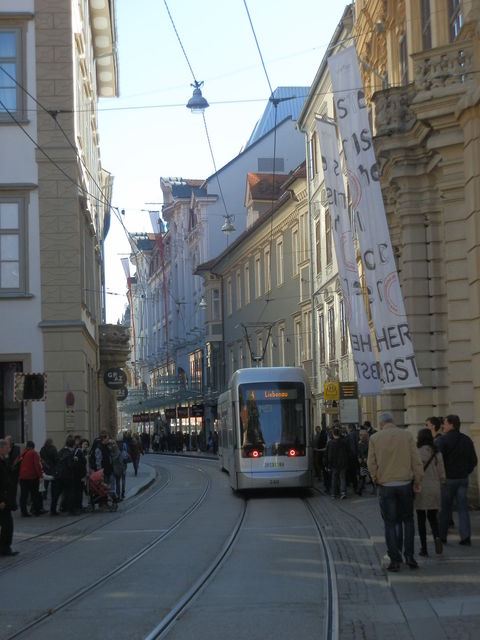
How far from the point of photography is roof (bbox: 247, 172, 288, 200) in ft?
211

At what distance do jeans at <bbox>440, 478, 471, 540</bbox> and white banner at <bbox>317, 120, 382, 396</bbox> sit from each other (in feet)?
26.2

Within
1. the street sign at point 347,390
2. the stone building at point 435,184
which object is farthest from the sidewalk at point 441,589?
the street sign at point 347,390

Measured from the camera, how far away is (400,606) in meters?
10.5

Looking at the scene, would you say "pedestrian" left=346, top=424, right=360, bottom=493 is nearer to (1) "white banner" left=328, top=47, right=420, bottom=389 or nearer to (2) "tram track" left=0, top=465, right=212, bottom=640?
(2) "tram track" left=0, top=465, right=212, bottom=640

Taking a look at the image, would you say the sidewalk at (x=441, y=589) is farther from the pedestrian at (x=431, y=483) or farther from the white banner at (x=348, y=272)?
the white banner at (x=348, y=272)

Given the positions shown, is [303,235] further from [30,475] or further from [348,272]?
[30,475]

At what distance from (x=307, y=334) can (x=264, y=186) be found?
1551 cm

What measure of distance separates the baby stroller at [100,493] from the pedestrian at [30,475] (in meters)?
1.30

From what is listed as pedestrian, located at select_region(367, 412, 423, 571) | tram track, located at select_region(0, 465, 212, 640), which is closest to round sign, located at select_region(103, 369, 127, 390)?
tram track, located at select_region(0, 465, 212, 640)

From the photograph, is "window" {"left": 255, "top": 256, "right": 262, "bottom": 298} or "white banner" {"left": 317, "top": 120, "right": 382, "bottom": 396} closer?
"white banner" {"left": 317, "top": 120, "right": 382, "bottom": 396}

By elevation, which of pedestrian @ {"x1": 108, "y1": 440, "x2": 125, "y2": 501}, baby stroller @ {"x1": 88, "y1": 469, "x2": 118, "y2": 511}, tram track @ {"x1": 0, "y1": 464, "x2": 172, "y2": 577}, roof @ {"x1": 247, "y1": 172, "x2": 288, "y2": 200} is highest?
roof @ {"x1": 247, "y1": 172, "x2": 288, "y2": 200}

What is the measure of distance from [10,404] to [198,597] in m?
19.3

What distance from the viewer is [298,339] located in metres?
54.1

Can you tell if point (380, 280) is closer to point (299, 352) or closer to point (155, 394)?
point (299, 352)
